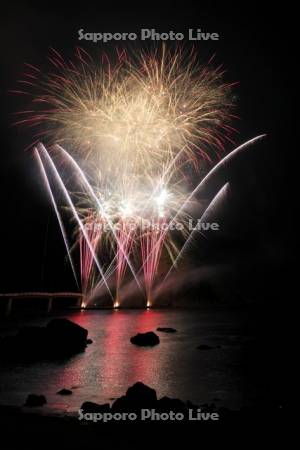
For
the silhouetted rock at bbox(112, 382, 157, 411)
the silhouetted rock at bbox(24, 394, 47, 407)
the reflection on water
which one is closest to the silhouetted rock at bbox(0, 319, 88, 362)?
the reflection on water

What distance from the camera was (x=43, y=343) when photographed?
103 ft

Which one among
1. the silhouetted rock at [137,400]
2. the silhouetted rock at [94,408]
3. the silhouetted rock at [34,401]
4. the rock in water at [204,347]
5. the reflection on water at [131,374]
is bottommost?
the rock in water at [204,347]

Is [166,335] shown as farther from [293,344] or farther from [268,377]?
[268,377]

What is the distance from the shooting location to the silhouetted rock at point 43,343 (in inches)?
1211

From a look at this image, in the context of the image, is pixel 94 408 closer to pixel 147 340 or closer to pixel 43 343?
pixel 43 343

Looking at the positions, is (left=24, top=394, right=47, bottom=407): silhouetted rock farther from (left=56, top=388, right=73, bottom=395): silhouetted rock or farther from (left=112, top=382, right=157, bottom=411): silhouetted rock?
(left=112, top=382, right=157, bottom=411): silhouetted rock

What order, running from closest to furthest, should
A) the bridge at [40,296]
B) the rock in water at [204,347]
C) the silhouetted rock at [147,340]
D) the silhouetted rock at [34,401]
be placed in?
1. the silhouetted rock at [34,401]
2. the rock in water at [204,347]
3. the silhouetted rock at [147,340]
4. the bridge at [40,296]

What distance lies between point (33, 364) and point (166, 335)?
63.1 feet

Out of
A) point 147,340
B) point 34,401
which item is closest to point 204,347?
point 147,340

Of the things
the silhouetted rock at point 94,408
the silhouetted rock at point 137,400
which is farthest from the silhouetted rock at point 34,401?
the silhouetted rock at point 137,400

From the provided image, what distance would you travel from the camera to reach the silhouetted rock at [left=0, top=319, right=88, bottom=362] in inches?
1211

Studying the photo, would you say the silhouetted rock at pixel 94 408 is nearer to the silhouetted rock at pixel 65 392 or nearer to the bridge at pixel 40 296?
the silhouetted rock at pixel 65 392

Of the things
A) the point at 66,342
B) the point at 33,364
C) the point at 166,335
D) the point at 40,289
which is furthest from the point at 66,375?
the point at 40,289

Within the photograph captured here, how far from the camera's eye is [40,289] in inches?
3019
